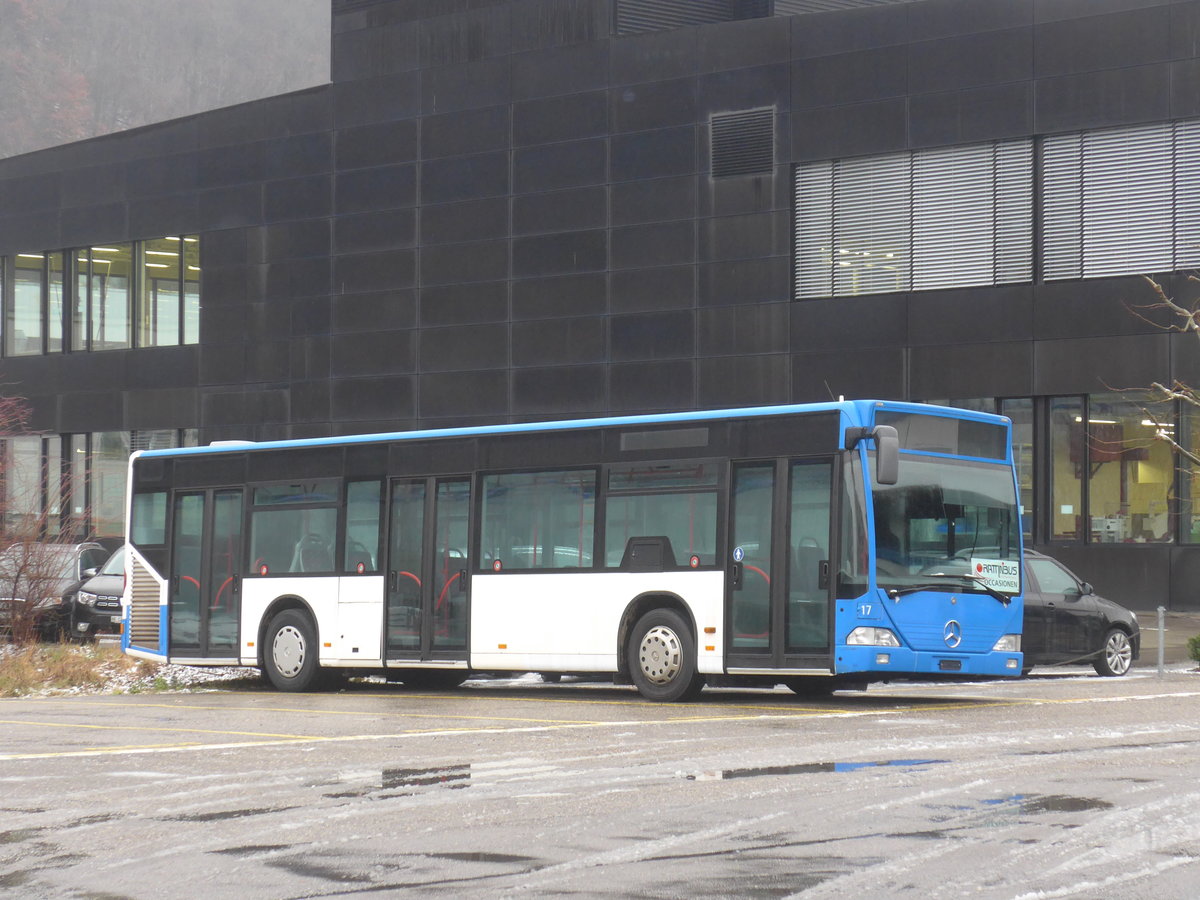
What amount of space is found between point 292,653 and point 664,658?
5.41 meters

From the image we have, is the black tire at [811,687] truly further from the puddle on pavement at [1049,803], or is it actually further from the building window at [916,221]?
the building window at [916,221]

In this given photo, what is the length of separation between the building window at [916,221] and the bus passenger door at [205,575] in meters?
18.1

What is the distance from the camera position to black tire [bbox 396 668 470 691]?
67.2ft

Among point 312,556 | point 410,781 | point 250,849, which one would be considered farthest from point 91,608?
point 250,849

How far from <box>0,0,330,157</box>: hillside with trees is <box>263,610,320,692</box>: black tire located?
107m

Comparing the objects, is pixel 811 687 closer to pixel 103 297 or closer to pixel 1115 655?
pixel 1115 655

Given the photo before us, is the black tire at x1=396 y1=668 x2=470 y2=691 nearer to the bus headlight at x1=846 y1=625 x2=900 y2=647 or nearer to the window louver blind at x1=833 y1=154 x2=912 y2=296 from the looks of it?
the bus headlight at x1=846 y1=625 x2=900 y2=647

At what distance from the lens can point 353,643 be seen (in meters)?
19.2

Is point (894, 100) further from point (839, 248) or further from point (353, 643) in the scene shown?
point (353, 643)

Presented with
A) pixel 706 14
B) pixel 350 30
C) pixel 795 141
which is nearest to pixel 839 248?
pixel 795 141

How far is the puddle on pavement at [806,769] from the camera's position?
10305mm

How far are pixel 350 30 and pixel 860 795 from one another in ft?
120

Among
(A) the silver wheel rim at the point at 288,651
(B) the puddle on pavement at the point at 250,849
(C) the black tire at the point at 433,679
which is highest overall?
(A) the silver wheel rim at the point at 288,651

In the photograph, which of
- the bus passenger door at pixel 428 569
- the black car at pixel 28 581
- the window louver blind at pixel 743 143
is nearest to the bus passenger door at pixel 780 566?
the bus passenger door at pixel 428 569
